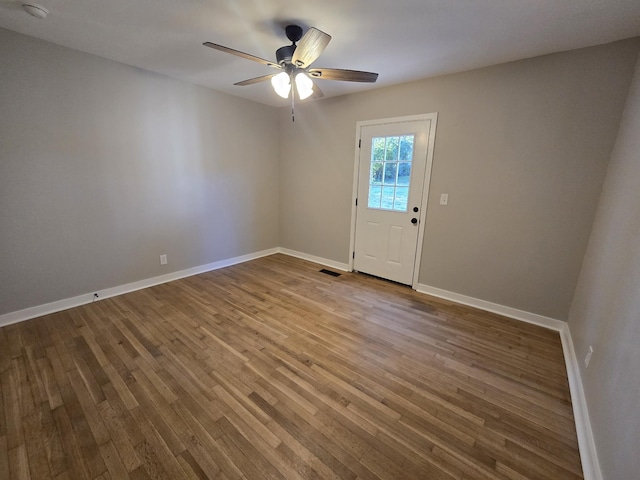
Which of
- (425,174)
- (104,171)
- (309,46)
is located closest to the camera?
(309,46)

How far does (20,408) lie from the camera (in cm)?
152

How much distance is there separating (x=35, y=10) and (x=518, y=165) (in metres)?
4.01

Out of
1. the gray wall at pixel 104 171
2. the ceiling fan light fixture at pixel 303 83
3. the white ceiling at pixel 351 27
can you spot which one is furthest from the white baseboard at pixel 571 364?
the gray wall at pixel 104 171

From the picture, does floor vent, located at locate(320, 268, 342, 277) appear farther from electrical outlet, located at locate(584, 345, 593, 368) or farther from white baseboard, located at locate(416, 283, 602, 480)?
electrical outlet, located at locate(584, 345, 593, 368)

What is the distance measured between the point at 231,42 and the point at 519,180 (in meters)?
2.90

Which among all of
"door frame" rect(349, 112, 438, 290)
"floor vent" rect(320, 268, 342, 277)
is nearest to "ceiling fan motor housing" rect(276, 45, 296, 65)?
"door frame" rect(349, 112, 438, 290)

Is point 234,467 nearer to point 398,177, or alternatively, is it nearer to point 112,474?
point 112,474

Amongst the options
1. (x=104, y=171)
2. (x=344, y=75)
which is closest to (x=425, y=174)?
(x=344, y=75)

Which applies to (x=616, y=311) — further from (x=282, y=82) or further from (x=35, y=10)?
(x=35, y=10)

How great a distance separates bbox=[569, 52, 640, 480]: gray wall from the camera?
107 centimetres

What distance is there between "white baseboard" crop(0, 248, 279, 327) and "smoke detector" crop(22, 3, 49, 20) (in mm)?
2396

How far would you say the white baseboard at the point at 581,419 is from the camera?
123 cm

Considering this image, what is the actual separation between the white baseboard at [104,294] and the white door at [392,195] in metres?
2.13

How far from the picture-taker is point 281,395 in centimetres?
167
